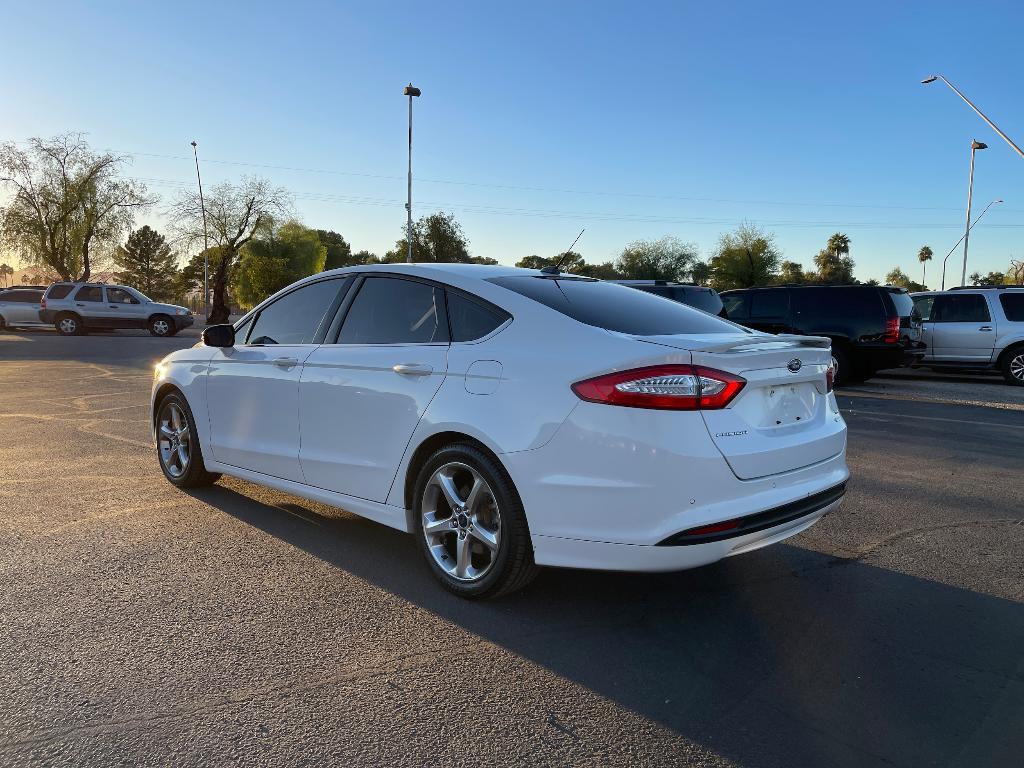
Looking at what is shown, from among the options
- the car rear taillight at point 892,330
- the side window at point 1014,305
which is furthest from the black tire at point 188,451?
the side window at point 1014,305

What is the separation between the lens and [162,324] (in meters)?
28.2

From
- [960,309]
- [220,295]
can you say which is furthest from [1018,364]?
[220,295]

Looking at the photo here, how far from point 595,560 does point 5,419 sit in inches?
314

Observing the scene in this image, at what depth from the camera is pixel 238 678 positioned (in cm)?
287

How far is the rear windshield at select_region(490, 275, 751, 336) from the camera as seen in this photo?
3.63m

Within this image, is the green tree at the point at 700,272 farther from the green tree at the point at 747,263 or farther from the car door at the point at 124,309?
the car door at the point at 124,309

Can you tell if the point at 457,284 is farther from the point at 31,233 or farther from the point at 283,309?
the point at 31,233

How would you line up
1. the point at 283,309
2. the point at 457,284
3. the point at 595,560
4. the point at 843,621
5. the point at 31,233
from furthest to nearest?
1. the point at 31,233
2. the point at 283,309
3. the point at 457,284
4. the point at 843,621
5. the point at 595,560

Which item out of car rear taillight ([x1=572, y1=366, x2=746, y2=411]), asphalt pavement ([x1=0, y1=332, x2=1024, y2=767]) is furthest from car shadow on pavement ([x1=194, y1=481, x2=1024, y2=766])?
car rear taillight ([x1=572, y1=366, x2=746, y2=411])

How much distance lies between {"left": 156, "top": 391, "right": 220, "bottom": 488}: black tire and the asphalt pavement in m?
0.21

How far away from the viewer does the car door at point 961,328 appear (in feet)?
50.4

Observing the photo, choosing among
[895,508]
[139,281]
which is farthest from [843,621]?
[139,281]

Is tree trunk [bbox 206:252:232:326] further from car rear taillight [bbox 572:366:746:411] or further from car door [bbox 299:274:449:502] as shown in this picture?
car rear taillight [bbox 572:366:746:411]

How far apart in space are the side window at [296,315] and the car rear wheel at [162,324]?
25.2 m
